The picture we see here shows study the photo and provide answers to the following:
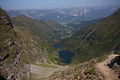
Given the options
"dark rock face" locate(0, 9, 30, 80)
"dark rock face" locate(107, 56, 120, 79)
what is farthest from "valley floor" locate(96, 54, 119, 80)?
"dark rock face" locate(0, 9, 30, 80)

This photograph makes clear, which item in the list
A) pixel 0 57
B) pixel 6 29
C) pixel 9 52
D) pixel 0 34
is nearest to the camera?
pixel 0 57

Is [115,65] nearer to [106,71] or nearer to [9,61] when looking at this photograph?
[106,71]

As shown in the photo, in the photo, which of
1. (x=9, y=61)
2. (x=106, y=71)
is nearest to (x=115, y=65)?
(x=106, y=71)

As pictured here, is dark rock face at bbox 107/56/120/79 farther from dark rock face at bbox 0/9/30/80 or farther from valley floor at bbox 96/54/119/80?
dark rock face at bbox 0/9/30/80

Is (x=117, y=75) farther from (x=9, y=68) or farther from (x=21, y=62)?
(x=21, y=62)

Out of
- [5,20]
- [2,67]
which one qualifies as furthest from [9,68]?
[5,20]

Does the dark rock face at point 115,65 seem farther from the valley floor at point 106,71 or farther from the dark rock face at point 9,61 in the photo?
the dark rock face at point 9,61

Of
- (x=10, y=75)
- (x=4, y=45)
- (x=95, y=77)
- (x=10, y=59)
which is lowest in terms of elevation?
(x=10, y=75)

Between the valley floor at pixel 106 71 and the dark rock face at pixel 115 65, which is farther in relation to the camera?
the dark rock face at pixel 115 65

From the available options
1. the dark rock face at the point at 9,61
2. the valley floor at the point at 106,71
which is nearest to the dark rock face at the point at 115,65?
the valley floor at the point at 106,71

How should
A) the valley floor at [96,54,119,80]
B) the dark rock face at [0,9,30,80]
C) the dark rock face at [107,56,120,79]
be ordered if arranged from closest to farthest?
the valley floor at [96,54,119,80], the dark rock face at [107,56,120,79], the dark rock face at [0,9,30,80]

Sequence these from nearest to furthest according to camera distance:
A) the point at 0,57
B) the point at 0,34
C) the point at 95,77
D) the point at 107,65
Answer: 1. the point at 95,77
2. the point at 107,65
3. the point at 0,57
4. the point at 0,34
